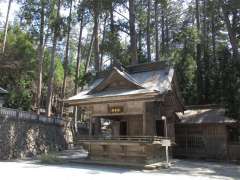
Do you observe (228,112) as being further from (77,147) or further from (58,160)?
(77,147)

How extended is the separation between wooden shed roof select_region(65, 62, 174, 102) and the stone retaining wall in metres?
4.72

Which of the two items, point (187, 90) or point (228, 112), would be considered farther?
point (187, 90)

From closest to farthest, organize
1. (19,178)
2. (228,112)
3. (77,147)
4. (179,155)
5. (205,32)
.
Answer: (19,178), (228,112), (179,155), (77,147), (205,32)

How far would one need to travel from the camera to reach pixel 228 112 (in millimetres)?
20094

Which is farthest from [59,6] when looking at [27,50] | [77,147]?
[77,147]

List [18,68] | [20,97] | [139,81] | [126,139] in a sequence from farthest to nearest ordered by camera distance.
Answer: [20,97] → [18,68] → [139,81] → [126,139]

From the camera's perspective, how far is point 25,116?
23.1m

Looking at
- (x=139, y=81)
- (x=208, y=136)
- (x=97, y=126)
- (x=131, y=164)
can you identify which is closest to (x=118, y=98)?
(x=139, y=81)

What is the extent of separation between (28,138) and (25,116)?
5.15 ft

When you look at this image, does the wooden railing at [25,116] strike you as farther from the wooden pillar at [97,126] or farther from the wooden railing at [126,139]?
the wooden railing at [126,139]

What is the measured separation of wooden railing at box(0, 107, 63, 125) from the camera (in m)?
21.1

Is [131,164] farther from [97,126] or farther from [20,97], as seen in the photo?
[20,97]

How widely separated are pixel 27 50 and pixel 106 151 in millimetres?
16179

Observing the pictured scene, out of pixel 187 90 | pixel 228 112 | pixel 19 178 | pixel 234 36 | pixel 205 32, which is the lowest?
pixel 19 178
